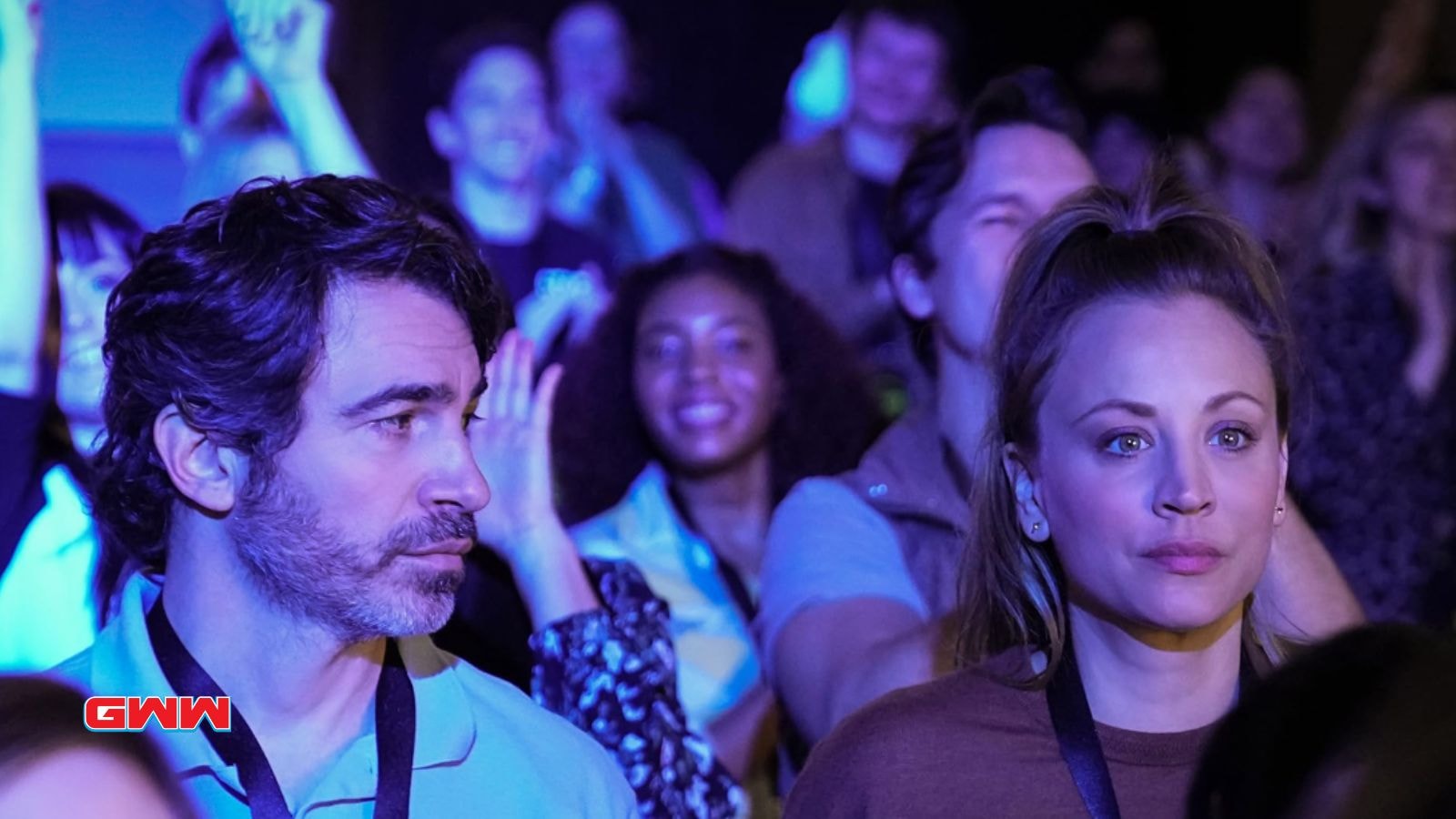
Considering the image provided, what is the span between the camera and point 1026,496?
194 cm

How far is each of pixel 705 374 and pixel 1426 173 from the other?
1.96 m

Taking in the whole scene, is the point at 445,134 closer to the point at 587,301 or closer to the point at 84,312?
the point at 587,301

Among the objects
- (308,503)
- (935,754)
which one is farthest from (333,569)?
(935,754)

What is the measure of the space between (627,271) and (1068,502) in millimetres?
1948

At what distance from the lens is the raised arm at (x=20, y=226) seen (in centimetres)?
250

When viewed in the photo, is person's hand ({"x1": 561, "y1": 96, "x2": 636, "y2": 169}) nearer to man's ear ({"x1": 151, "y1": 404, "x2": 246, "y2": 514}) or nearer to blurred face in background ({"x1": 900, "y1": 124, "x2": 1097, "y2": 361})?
blurred face in background ({"x1": 900, "y1": 124, "x2": 1097, "y2": 361})

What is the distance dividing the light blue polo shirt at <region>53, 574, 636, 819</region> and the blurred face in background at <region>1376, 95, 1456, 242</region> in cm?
289

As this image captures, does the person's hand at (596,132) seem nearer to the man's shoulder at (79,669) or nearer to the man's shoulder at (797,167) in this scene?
the man's shoulder at (797,167)

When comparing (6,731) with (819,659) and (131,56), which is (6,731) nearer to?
(819,659)

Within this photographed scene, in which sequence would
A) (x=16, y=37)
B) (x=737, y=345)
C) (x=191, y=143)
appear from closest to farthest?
(x=16, y=37) → (x=191, y=143) → (x=737, y=345)

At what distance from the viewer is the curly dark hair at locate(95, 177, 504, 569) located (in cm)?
182

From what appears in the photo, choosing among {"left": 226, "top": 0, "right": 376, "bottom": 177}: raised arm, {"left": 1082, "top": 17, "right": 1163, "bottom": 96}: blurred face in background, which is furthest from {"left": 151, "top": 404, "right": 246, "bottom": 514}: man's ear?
{"left": 1082, "top": 17, "right": 1163, "bottom": 96}: blurred face in background

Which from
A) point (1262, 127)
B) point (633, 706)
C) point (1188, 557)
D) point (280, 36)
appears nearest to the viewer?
point (1188, 557)

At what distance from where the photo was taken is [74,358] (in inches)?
108
